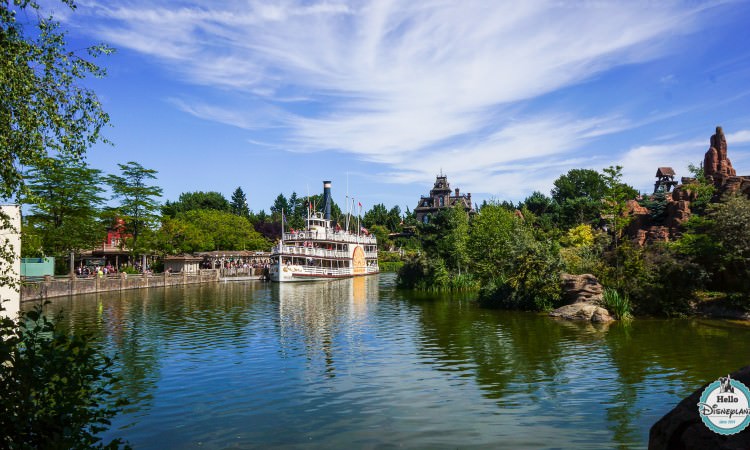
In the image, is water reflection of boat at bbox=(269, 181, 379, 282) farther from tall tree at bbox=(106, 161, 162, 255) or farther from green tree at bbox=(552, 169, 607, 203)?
green tree at bbox=(552, 169, 607, 203)

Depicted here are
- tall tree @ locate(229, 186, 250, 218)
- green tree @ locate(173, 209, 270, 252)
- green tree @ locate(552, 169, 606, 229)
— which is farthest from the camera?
tall tree @ locate(229, 186, 250, 218)

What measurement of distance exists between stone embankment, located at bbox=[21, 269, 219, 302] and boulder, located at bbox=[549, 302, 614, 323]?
102ft

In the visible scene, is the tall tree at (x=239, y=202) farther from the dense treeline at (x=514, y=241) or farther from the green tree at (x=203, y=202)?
the dense treeline at (x=514, y=241)

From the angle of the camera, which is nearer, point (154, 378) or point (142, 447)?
point (142, 447)

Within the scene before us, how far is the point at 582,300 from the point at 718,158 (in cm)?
3297

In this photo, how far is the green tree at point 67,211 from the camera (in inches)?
1820

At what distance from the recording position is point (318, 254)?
65.4 m

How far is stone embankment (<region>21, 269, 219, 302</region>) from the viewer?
3844cm

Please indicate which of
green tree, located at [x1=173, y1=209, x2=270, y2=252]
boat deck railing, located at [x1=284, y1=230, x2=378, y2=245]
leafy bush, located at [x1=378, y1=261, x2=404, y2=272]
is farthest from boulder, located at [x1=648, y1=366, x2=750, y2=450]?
leafy bush, located at [x1=378, y1=261, x2=404, y2=272]

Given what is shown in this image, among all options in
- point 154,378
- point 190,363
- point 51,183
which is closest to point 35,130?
point 154,378

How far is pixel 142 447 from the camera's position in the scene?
9789 millimetres

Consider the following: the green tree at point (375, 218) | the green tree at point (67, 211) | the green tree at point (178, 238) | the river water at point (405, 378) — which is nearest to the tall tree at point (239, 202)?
the green tree at point (375, 218)

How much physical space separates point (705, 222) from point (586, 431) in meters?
23.6

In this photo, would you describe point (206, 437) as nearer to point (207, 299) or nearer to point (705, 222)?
point (705, 222)
